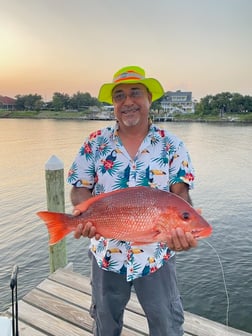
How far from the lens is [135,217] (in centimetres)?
183

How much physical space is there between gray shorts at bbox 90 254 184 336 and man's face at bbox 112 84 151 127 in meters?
1.01

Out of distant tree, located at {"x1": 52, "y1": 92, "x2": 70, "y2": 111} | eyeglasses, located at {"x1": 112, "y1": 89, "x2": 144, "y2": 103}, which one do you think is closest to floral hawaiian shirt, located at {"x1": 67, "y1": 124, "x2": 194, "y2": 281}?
eyeglasses, located at {"x1": 112, "y1": 89, "x2": 144, "y2": 103}

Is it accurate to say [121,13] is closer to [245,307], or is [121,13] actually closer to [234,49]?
[245,307]

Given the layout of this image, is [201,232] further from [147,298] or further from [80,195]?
[80,195]

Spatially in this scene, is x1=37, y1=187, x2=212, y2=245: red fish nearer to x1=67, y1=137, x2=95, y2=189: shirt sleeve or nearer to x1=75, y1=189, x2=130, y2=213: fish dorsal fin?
x1=75, y1=189, x2=130, y2=213: fish dorsal fin

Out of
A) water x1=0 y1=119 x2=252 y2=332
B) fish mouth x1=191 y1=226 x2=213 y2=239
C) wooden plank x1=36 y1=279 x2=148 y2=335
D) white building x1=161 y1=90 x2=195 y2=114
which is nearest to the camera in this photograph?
fish mouth x1=191 y1=226 x2=213 y2=239

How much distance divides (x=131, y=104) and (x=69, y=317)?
7.84 feet

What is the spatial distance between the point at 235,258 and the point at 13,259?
5.40 meters

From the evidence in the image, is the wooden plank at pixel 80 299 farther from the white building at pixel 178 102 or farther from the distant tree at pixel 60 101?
the distant tree at pixel 60 101

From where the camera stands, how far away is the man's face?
2.00m

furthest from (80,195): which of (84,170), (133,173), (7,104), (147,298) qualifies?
(7,104)

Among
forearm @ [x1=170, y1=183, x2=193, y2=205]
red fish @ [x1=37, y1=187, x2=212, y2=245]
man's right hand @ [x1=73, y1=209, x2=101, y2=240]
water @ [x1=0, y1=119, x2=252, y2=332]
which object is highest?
forearm @ [x1=170, y1=183, x2=193, y2=205]

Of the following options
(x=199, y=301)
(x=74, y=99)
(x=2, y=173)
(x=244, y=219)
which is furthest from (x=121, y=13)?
(x=74, y=99)

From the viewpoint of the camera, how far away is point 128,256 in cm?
199
